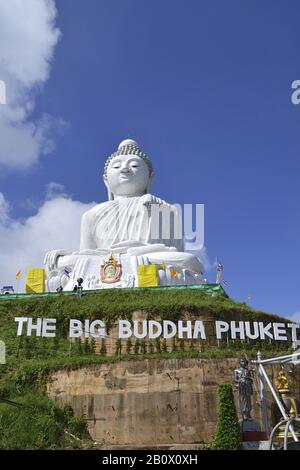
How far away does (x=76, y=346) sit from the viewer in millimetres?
18547

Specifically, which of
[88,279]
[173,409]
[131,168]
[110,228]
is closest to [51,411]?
[173,409]

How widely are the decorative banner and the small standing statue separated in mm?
11972

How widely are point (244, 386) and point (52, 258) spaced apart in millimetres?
13346

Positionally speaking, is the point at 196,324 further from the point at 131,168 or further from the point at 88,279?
the point at 131,168

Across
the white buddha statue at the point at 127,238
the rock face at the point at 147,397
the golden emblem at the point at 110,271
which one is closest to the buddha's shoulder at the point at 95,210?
the white buddha statue at the point at 127,238

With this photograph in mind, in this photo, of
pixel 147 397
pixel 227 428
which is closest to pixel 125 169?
pixel 147 397

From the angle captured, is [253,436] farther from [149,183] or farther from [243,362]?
[149,183]

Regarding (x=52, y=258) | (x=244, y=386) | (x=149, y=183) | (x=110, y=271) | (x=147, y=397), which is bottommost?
(x=147, y=397)

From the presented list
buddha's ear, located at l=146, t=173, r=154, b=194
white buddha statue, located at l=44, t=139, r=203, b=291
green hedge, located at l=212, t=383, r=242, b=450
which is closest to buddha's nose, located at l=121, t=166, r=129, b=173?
white buddha statue, located at l=44, t=139, r=203, b=291

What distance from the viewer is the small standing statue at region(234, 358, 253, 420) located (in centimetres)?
1470

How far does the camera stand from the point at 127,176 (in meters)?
30.3

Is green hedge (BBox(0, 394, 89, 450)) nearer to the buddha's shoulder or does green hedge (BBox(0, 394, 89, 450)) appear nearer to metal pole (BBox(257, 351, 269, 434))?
metal pole (BBox(257, 351, 269, 434))

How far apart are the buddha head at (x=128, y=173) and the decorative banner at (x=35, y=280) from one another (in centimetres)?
702

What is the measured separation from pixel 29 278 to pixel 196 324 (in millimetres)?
9581
